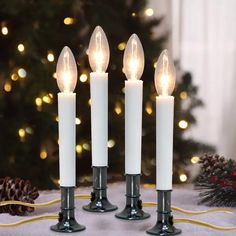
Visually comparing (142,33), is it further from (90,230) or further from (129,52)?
(90,230)

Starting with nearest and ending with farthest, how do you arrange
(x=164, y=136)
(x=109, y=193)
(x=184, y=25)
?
1. (x=164, y=136)
2. (x=109, y=193)
3. (x=184, y=25)

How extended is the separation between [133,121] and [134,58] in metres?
0.13

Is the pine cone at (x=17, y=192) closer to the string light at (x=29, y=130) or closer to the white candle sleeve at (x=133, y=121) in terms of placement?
the white candle sleeve at (x=133, y=121)

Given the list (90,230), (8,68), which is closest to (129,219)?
(90,230)

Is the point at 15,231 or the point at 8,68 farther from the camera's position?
the point at 8,68

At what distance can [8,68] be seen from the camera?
2.11m

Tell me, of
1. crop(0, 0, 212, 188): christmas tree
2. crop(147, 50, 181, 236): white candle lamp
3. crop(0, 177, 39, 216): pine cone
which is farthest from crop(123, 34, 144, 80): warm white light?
crop(0, 0, 212, 188): christmas tree

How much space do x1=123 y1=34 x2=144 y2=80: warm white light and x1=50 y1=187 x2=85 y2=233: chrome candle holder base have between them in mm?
277

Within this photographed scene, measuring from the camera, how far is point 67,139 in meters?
1.16

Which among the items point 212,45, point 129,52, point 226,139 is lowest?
point 226,139

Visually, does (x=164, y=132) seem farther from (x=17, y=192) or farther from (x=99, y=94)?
(x=17, y=192)

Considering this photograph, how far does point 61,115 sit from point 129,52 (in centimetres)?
22

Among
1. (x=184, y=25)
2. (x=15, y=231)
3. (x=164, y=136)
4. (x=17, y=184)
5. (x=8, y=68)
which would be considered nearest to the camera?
(x=164, y=136)

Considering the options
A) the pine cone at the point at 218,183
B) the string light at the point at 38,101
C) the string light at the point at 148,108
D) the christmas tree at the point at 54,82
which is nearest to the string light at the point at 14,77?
the christmas tree at the point at 54,82
